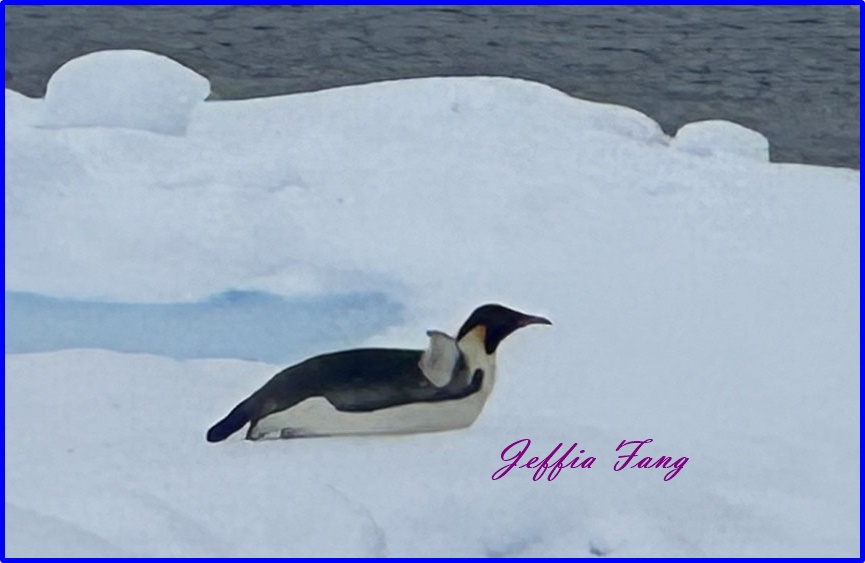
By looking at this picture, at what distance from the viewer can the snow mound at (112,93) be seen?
1749 millimetres

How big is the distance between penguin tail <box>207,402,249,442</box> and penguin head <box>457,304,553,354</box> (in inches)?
9.9

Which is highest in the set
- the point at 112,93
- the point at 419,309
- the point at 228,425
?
the point at 112,93

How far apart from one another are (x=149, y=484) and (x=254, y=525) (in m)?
0.12

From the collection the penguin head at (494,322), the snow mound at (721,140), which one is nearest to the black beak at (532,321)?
the penguin head at (494,322)

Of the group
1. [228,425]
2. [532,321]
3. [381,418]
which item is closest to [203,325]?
[228,425]

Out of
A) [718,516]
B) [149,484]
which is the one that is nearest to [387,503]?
[149,484]

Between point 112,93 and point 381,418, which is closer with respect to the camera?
point 381,418

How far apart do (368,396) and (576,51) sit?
49 centimetres

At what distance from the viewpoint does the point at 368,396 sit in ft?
5.36

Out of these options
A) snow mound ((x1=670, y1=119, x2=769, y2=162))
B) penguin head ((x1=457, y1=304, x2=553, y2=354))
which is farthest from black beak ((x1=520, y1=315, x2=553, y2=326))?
snow mound ((x1=670, y1=119, x2=769, y2=162))

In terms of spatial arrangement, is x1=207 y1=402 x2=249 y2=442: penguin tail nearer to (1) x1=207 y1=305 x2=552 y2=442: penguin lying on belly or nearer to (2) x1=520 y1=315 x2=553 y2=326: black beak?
(1) x1=207 y1=305 x2=552 y2=442: penguin lying on belly

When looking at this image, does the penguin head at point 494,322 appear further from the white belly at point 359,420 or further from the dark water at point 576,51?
the dark water at point 576,51

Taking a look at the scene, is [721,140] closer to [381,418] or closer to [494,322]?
[494,322]

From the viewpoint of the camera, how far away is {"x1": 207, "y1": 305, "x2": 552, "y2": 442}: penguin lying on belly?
5.35 ft
